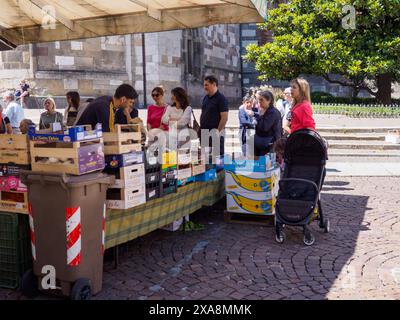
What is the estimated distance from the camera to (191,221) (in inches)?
291

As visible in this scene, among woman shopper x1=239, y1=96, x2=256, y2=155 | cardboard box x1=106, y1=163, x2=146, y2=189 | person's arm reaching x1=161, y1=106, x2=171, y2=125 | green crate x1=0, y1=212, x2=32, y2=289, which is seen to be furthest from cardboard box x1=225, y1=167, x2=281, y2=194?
green crate x1=0, y1=212, x2=32, y2=289

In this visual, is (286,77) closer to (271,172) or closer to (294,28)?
(294,28)

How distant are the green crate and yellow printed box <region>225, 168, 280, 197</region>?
3.28m

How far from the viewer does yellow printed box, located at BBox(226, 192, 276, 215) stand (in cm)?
707

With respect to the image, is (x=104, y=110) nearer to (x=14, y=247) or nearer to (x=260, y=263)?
(x=14, y=247)

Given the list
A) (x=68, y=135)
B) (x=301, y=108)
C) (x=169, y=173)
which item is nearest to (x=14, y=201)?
(x=68, y=135)

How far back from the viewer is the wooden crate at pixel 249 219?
7.19m

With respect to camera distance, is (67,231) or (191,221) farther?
(191,221)

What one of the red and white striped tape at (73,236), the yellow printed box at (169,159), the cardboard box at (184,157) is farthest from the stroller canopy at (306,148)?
the red and white striped tape at (73,236)

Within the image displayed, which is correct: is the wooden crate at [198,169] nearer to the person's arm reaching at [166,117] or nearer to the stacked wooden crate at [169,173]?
the stacked wooden crate at [169,173]

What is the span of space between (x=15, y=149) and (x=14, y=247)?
95 centimetres

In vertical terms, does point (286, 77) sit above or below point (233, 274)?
above

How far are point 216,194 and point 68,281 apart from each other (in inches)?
141

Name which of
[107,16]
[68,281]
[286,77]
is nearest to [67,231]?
[68,281]
